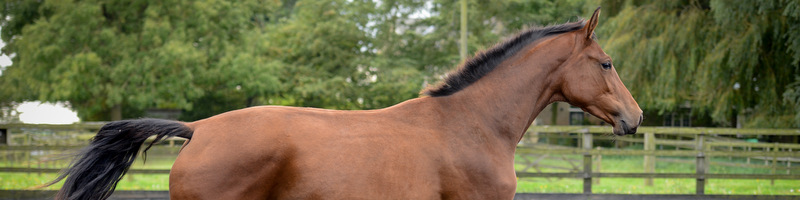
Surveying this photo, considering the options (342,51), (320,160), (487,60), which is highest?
(342,51)

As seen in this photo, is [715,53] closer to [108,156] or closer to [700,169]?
[700,169]

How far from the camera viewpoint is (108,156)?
262 cm

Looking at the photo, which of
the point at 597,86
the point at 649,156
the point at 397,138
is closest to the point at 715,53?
the point at 649,156

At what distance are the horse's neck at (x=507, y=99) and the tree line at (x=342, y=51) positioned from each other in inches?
103

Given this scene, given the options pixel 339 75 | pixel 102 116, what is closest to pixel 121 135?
pixel 339 75

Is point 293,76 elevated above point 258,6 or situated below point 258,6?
below

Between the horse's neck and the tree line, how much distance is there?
2.62 meters

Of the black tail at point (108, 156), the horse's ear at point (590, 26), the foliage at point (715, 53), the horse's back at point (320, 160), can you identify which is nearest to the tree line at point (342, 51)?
the foliage at point (715, 53)

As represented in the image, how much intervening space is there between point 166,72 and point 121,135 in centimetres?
1293

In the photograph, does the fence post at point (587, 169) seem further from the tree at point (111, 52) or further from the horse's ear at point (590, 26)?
the tree at point (111, 52)

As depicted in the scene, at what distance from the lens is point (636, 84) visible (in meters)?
10.8

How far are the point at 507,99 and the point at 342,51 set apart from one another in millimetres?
15458

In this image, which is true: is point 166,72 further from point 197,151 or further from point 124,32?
point 197,151

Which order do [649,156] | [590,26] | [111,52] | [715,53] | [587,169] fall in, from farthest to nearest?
[111,52] < [649,156] < [715,53] < [587,169] < [590,26]
